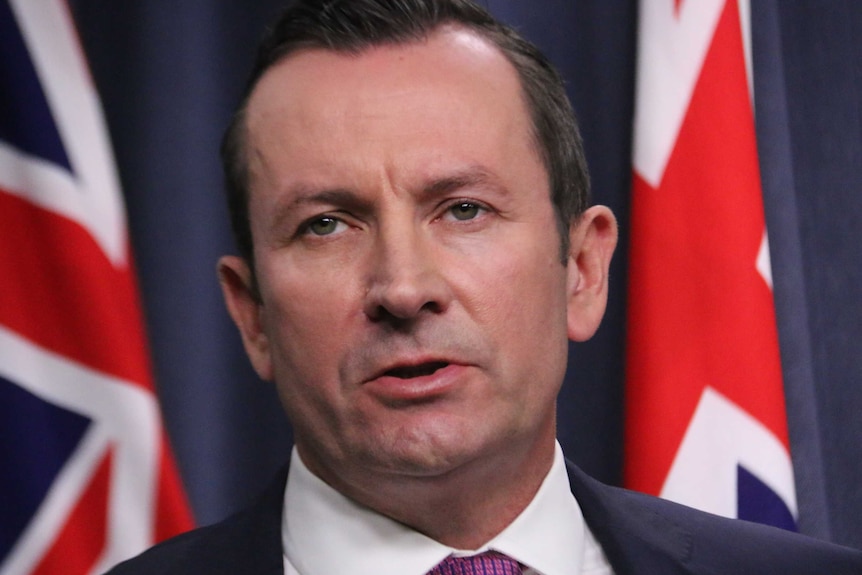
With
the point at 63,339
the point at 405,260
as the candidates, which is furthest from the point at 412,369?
the point at 63,339

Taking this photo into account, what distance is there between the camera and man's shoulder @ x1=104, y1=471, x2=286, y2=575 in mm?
1429

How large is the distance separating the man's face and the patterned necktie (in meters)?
0.13

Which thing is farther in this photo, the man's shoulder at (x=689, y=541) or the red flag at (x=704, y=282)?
the red flag at (x=704, y=282)

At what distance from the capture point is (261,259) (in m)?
1.46

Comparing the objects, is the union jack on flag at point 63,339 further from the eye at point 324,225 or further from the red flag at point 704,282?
the red flag at point 704,282

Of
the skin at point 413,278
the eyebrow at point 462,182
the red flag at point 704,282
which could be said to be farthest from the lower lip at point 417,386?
the red flag at point 704,282

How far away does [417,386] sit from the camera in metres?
1.30

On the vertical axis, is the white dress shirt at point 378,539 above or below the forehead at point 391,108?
below

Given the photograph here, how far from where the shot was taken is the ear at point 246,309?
1518 mm

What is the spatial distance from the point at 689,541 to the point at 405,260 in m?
0.58

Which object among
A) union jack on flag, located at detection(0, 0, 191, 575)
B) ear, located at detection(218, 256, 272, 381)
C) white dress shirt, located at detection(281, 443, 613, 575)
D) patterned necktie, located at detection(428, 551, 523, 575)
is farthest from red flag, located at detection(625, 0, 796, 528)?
union jack on flag, located at detection(0, 0, 191, 575)

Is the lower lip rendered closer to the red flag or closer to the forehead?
the forehead

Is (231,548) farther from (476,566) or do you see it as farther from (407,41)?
(407,41)

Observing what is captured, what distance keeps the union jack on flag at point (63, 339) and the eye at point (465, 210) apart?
654mm
